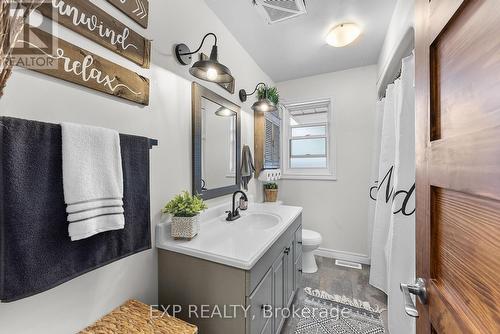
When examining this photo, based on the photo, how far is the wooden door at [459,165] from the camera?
38 cm

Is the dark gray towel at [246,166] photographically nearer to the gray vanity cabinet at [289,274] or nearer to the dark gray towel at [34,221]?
the gray vanity cabinet at [289,274]

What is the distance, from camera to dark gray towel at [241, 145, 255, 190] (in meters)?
2.09

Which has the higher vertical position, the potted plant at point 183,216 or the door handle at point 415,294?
the potted plant at point 183,216

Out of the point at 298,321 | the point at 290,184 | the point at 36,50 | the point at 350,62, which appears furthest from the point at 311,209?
the point at 36,50

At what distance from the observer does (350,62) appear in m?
A: 2.43

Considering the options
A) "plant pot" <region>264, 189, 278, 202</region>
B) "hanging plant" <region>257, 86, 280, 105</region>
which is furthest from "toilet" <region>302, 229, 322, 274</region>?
"hanging plant" <region>257, 86, 280, 105</region>

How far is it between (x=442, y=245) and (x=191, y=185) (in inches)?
49.5

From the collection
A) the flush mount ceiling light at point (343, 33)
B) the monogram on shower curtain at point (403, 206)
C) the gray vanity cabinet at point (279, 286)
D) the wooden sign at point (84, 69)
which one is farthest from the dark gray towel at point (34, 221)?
the flush mount ceiling light at point (343, 33)

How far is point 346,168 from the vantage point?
2.67 meters

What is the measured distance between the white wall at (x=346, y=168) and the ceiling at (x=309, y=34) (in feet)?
0.66


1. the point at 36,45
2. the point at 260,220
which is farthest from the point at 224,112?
the point at 36,45

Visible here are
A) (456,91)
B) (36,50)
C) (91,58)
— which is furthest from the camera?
(91,58)

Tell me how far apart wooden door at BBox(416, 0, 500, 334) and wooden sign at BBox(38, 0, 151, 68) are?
1187mm

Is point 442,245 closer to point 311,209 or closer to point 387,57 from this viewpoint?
point 387,57
